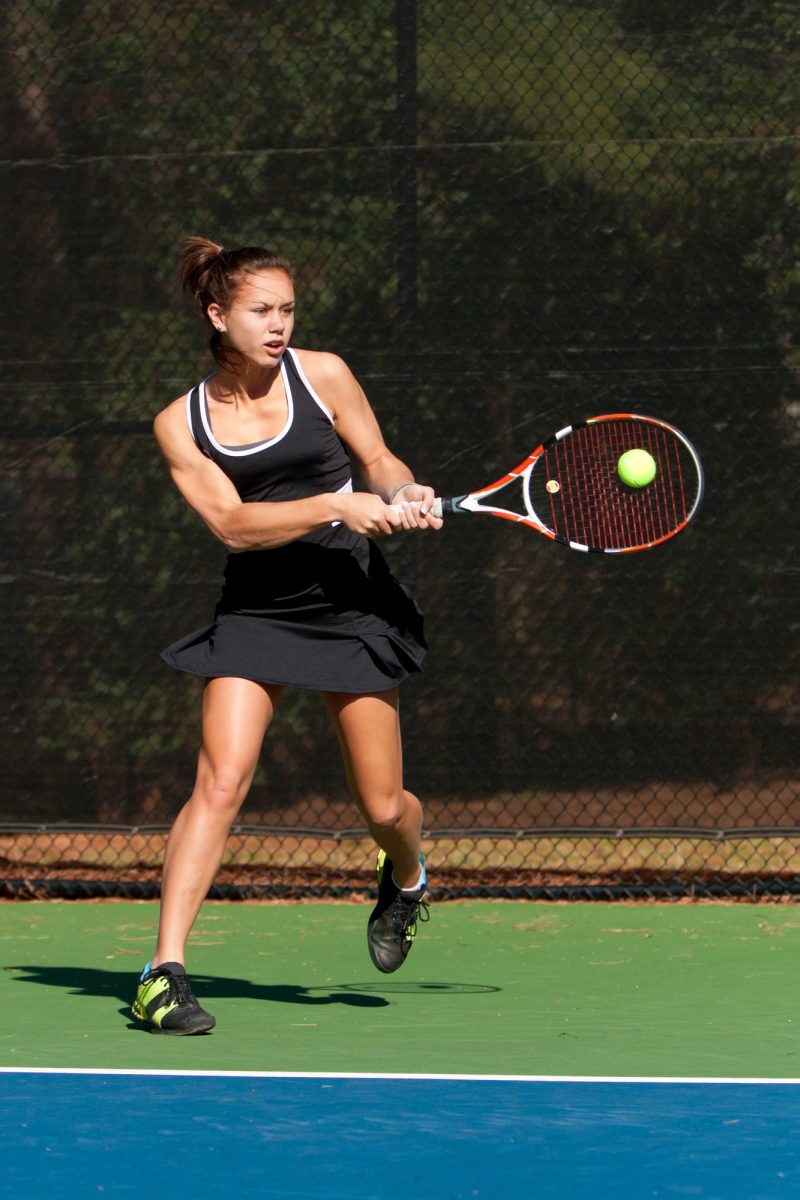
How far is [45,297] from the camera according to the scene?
564cm

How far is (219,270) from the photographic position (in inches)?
150

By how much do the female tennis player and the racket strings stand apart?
2.31ft

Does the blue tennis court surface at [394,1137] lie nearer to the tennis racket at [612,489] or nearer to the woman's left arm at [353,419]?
the woman's left arm at [353,419]

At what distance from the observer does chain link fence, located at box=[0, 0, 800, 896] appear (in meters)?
5.35

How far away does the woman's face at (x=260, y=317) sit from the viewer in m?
3.78

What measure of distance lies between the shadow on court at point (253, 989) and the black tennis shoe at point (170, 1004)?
32 cm

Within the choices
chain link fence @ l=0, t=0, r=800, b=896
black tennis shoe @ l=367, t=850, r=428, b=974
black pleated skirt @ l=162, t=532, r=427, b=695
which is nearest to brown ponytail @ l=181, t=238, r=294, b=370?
black pleated skirt @ l=162, t=532, r=427, b=695

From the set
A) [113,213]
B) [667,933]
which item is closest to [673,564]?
[667,933]

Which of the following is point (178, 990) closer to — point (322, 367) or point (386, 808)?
point (386, 808)

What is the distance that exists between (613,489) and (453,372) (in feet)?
3.00

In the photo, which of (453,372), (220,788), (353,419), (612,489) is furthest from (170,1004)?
(453,372)

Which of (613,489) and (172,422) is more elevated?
(613,489)

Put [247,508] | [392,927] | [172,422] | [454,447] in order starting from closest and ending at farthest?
1. [247,508]
2. [172,422]
3. [392,927]
4. [454,447]

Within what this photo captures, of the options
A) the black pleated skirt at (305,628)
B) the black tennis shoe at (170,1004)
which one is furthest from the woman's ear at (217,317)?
the black tennis shoe at (170,1004)
